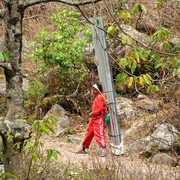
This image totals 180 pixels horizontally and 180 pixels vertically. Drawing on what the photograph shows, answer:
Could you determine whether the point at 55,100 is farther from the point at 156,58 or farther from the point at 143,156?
the point at 156,58

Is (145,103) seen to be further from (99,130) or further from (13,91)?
(13,91)

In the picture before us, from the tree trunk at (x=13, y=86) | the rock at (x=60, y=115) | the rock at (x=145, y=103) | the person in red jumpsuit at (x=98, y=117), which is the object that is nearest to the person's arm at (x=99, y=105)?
the person in red jumpsuit at (x=98, y=117)

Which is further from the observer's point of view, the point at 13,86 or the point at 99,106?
the point at 99,106

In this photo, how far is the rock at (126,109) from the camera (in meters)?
12.6

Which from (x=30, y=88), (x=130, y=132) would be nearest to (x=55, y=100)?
(x=30, y=88)

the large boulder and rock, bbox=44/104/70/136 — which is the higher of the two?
rock, bbox=44/104/70/136

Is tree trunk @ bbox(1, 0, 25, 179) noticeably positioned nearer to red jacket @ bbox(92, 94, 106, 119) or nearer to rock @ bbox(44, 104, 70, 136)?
red jacket @ bbox(92, 94, 106, 119)

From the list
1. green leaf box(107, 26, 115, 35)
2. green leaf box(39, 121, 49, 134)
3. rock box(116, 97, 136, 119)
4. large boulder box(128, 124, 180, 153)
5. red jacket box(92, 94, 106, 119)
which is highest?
rock box(116, 97, 136, 119)

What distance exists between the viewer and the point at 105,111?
29.6 ft

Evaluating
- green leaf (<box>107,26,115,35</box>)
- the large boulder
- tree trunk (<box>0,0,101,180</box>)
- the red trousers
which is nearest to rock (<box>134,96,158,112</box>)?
the large boulder

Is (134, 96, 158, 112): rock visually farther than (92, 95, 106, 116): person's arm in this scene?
Yes

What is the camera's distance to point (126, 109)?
42.0 ft

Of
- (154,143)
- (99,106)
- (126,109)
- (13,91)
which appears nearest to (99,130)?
(99,106)

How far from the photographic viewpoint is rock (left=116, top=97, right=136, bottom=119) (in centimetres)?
1264
